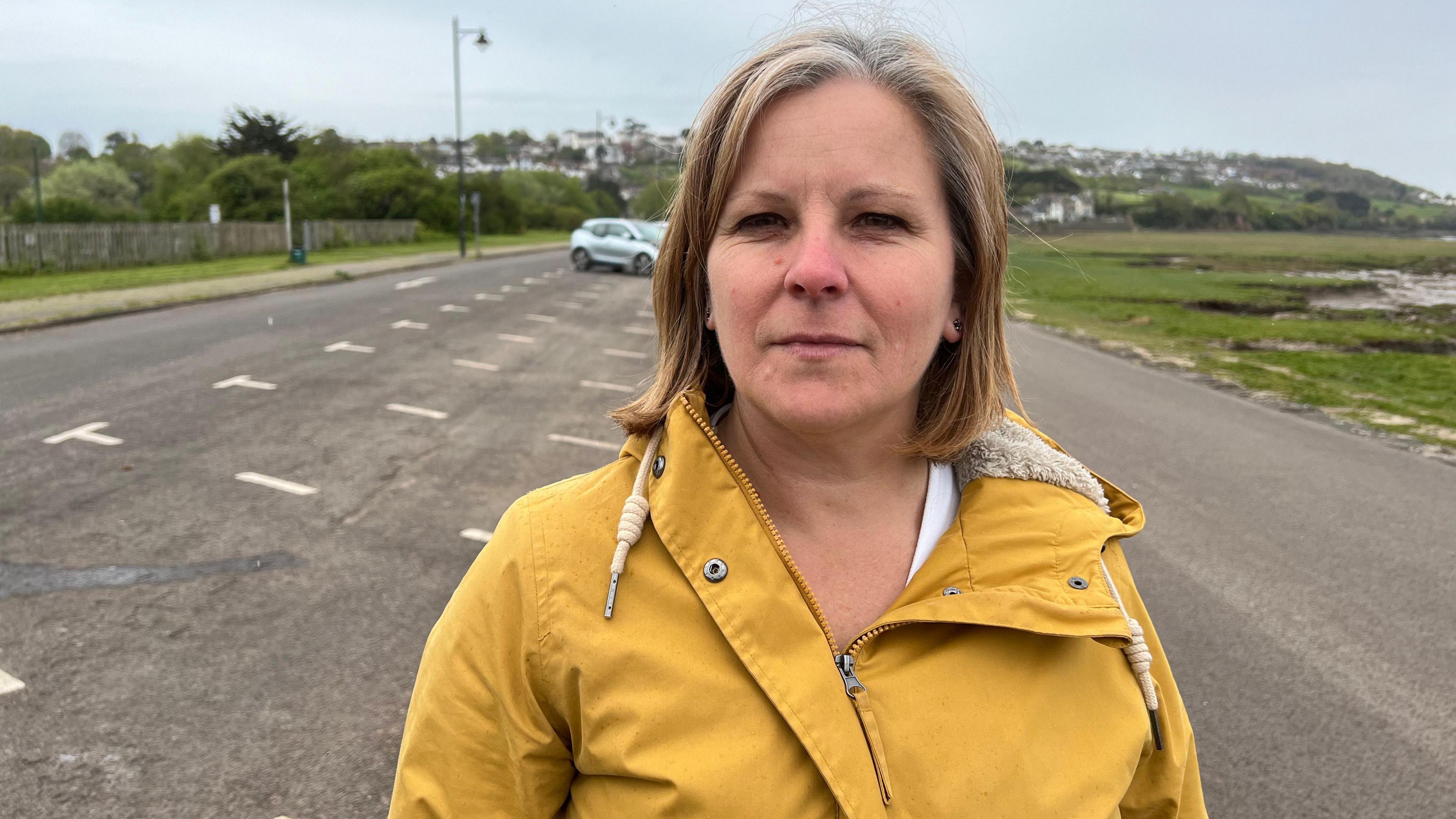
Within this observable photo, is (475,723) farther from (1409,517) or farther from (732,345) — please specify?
(1409,517)

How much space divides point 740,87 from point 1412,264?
159ft

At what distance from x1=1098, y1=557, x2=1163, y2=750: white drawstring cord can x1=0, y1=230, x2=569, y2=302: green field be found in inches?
783

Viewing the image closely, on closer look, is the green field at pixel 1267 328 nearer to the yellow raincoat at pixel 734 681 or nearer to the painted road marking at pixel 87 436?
the yellow raincoat at pixel 734 681

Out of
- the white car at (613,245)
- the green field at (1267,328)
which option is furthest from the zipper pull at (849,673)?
the white car at (613,245)

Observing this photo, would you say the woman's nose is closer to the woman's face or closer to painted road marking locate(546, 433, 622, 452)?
the woman's face

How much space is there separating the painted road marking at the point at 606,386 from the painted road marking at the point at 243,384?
10.1 ft

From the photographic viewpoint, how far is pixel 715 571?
1.39 meters

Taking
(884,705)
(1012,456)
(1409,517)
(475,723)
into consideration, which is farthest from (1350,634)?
(475,723)

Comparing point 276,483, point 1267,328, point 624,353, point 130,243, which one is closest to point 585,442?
point 276,483

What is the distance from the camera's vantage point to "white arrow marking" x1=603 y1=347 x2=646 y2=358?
12.7 m

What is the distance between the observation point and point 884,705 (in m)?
1.38

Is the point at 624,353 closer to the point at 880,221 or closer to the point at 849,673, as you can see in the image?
the point at 880,221

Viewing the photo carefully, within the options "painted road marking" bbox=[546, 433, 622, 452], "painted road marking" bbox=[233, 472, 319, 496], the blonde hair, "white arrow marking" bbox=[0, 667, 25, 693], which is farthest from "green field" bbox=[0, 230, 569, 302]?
the blonde hair

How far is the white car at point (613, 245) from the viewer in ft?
96.4
